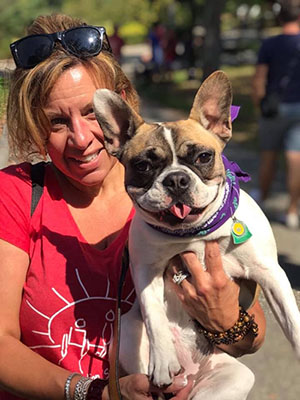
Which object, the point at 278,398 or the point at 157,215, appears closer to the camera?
the point at 157,215

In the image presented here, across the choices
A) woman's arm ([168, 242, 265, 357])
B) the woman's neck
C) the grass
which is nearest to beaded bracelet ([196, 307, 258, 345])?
woman's arm ([168, 242, 265, 357])

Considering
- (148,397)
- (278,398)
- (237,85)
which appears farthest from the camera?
(237,85)

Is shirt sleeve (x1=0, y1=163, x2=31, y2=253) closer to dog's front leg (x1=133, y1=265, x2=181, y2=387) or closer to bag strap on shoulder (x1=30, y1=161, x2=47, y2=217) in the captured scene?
bag strap on shoulder (x1=30, y1=161, x2=47, y2=217)

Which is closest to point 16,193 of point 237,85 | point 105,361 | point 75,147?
point 75,147

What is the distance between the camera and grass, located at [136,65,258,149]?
492 inches

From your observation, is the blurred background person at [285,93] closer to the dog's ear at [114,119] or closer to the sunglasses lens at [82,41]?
the sunglasses lens at [82,41]

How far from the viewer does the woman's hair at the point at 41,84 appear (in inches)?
103

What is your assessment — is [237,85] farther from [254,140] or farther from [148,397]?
[148,397]

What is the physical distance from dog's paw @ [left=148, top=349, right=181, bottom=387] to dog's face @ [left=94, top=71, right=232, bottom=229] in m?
0.42

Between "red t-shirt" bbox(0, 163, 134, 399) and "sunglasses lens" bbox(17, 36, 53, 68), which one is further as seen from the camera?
"sunglasses lens" bbox(17, 36, 53, 68)

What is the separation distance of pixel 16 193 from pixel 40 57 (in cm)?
52

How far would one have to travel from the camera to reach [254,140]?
11586 mm

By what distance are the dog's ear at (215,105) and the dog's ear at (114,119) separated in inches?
8.7

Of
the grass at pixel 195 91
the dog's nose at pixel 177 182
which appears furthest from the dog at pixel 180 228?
the grass at pixel 195 91
